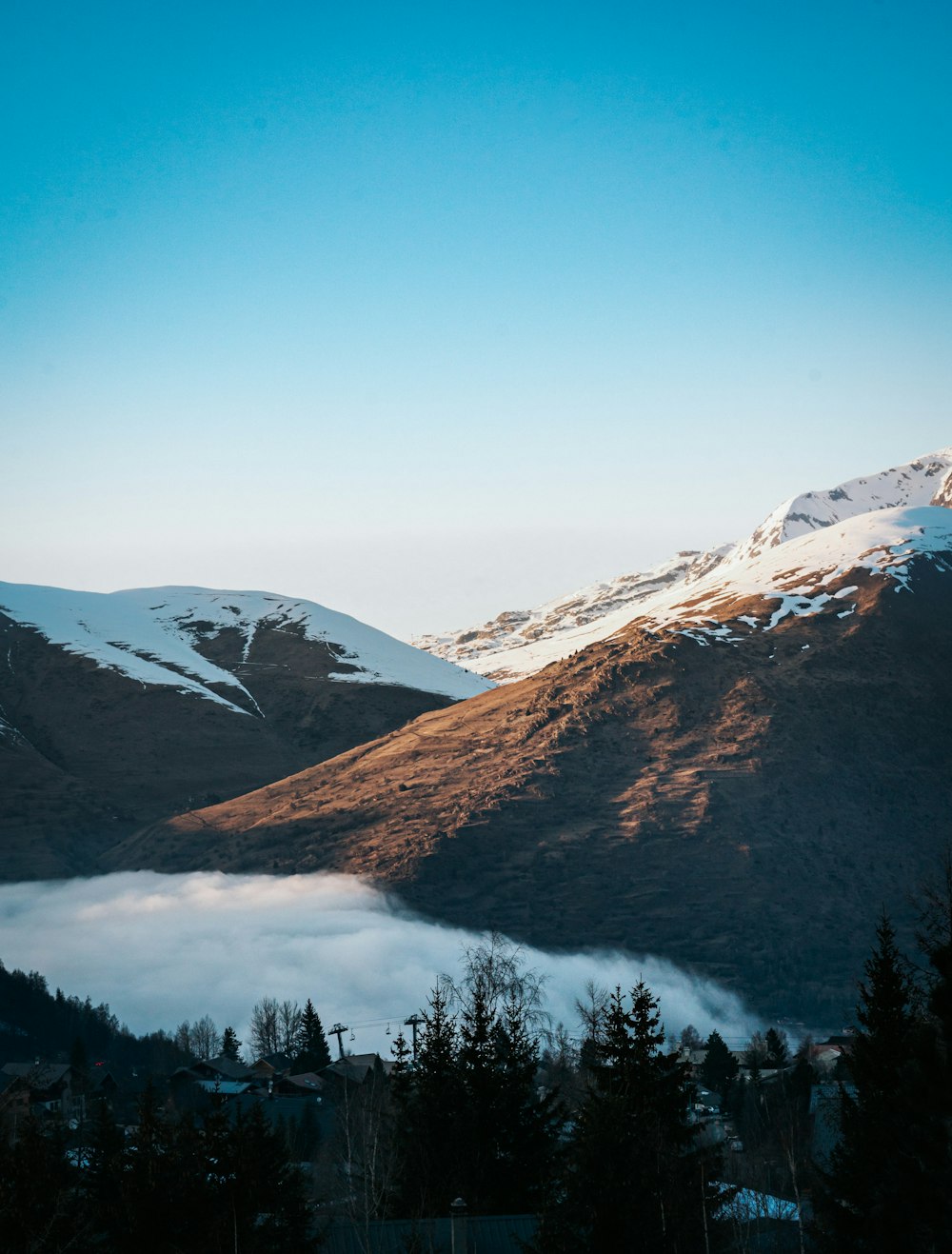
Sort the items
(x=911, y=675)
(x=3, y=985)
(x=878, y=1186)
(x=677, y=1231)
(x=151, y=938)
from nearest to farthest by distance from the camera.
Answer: (x=878, y=1186) < (x=677, y=1231) < (x=3, y=985) < (x=151, y=938) < (x=911, y=675)

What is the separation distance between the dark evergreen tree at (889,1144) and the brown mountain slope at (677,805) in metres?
100

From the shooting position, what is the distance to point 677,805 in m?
151

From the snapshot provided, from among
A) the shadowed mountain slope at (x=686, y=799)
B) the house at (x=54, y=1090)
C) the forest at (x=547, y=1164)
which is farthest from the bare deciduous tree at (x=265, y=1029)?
the forest at (x=547, y=1164)

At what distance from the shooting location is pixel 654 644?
18212 centimetres

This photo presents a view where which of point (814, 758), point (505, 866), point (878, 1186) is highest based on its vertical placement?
point (814, 758)

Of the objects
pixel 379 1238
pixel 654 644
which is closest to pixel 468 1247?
pixel 379 1238

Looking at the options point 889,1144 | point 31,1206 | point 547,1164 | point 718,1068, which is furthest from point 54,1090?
point 889,1144

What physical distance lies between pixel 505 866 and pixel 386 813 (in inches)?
756

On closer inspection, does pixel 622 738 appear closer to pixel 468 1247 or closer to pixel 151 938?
pixel 151 938

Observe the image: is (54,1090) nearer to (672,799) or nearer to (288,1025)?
(288,1025)

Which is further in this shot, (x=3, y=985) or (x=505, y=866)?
(x=505, y=866)

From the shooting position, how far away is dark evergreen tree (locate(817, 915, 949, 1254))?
23109 millimetres

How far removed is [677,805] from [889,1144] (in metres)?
127

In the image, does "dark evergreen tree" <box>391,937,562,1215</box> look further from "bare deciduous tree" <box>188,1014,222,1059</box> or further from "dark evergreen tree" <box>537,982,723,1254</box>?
"bare deciduous tree" <box>188,1014,222,1059</box>
